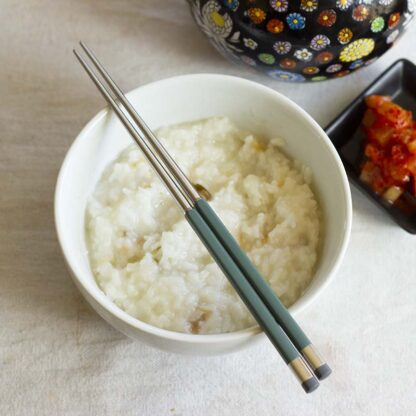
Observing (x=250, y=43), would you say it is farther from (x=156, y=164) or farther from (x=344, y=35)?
(x=156, y=164)

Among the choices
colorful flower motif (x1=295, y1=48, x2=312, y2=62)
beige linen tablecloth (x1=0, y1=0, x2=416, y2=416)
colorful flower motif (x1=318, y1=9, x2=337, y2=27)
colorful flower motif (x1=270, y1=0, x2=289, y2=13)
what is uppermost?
colorful flower motif (x1=318, y1=9, x2=337, y2=27)

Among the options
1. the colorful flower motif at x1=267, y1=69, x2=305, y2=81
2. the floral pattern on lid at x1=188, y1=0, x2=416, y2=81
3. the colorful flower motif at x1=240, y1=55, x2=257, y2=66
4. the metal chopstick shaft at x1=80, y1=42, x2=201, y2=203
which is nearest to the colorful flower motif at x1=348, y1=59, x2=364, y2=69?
the floral pattern on lid at x1=188, y1=0, x2=416, y2=81

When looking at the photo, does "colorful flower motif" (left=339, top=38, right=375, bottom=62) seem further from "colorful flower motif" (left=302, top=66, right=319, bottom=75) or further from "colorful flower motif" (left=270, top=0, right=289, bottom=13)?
"colorful flower motif" (left=270, top=0, right=289, bottom=13)

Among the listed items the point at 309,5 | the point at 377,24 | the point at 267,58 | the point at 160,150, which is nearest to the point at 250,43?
the point at 267,58

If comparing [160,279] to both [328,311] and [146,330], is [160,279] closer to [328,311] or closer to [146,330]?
[146,330]

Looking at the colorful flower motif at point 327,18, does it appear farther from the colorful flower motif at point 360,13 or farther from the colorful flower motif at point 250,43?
the colorful flower motif at point 250,43

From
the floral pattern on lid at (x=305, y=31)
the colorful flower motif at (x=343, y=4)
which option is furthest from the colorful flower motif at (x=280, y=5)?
the colorful flower motif at (x=343, y=4)
